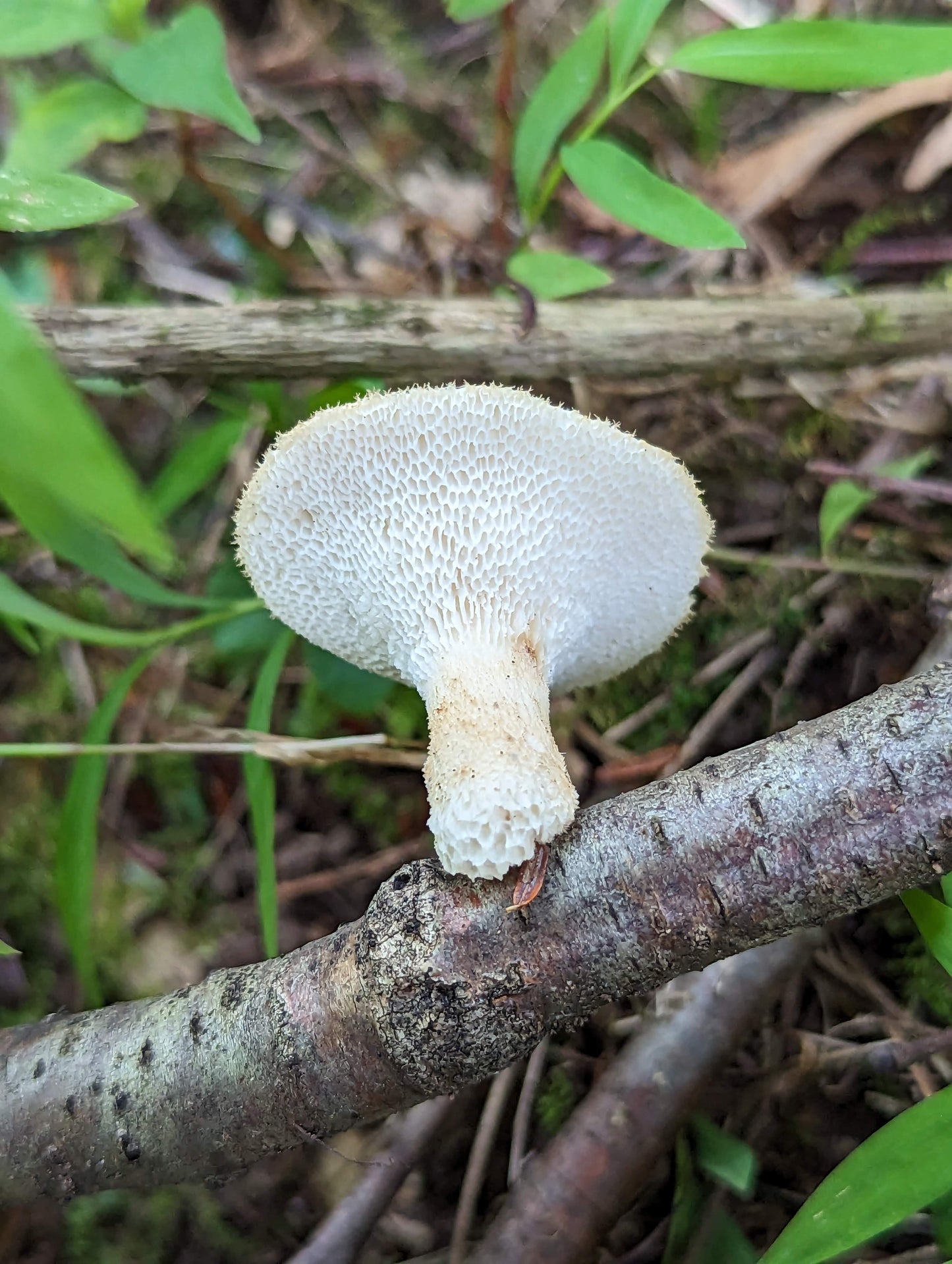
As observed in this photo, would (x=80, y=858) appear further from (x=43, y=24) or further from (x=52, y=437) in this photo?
(x=43, y=24)

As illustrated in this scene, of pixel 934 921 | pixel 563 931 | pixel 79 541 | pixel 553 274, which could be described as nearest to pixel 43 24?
pixel 79 541

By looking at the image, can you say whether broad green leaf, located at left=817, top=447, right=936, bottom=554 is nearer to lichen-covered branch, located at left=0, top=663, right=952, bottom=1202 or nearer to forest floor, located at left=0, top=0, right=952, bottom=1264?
forest floor, located at left=0, top=0, right=952, bottom=1264

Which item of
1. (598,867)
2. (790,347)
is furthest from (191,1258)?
(790,347)

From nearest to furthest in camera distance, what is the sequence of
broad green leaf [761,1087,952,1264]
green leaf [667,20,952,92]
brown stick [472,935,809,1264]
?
broad green leaf [761,1087,952,1264]
green leaf [667,20,952,92]
brown stick [472,935,809,1264]

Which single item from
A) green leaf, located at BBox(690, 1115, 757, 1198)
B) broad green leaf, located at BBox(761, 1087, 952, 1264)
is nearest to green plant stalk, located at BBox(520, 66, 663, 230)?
broad green leaf, located at BBox(761, 1087, 952, 1264)

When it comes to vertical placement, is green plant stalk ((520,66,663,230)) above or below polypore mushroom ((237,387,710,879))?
above

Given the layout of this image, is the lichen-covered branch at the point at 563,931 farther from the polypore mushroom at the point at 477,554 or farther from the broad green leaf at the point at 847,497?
the broad green leaf at the point at 847,497

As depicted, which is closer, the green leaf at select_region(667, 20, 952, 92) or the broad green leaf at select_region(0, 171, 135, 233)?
the broad green leaf at select_region(0, 171, 135, 233)

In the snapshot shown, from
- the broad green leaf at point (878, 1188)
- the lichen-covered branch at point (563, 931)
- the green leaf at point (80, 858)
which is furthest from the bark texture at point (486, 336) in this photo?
the broad green leaf at point (878, 1188)
